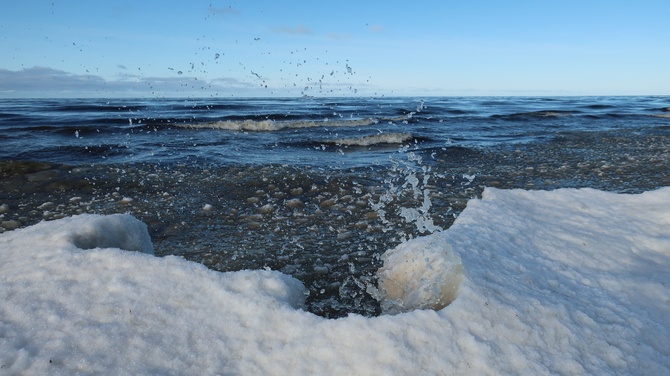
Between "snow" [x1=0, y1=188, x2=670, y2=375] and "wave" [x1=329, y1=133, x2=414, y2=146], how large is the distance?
330 inches

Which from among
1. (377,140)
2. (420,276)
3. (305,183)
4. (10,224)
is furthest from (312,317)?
(377,140)

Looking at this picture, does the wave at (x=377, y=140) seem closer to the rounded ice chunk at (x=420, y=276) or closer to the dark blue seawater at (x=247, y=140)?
the dark blue seawater at (x=247, y=140)

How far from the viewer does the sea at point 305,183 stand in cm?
375

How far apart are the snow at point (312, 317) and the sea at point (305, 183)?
811mm

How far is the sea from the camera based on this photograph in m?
3.75

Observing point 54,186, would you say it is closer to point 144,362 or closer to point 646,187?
point 144,362

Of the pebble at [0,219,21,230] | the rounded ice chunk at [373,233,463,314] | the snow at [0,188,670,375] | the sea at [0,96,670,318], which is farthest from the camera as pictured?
the pebble at [0,219,21,230]

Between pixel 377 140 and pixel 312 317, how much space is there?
32.4 feet

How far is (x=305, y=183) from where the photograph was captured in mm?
6219

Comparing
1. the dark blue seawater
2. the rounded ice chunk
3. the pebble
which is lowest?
the pebble

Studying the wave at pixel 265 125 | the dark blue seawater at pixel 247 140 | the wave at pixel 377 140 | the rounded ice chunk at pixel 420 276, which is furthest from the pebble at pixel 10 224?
the wave at pixel 265 125

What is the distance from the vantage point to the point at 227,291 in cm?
216

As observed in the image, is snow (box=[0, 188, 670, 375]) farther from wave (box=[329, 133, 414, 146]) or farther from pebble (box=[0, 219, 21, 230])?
wave (box=[329, 133, 414, 146])

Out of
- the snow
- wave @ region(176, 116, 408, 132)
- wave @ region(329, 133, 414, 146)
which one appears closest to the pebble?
the snow
